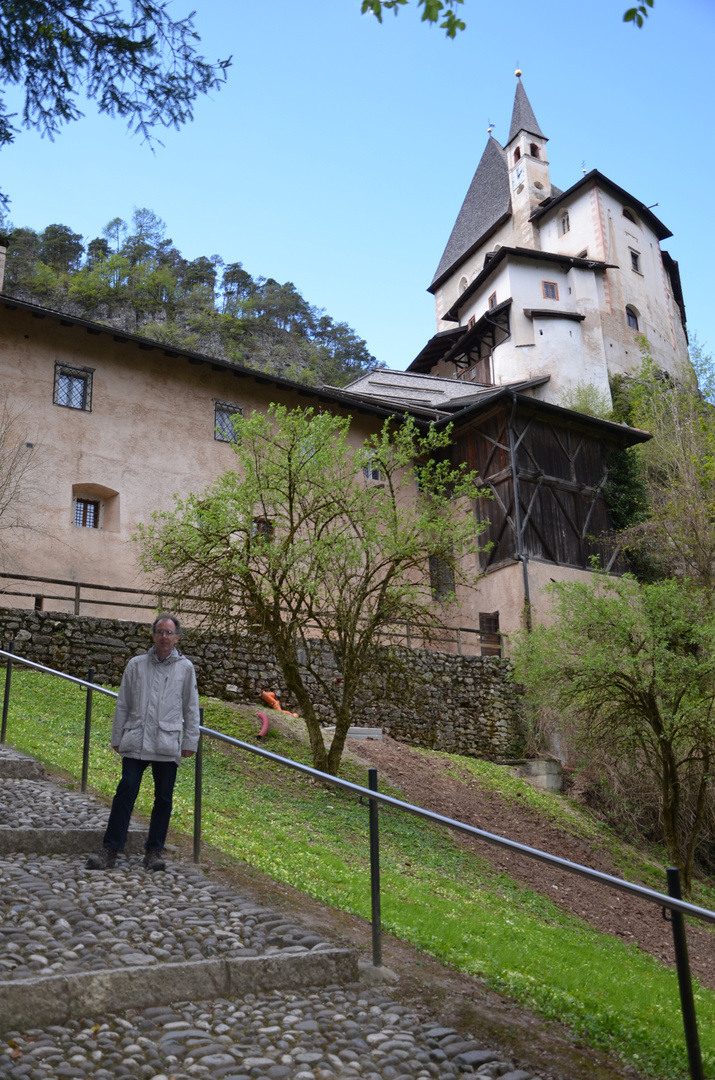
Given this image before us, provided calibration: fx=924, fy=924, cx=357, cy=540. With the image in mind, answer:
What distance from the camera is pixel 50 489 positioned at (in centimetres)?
2097

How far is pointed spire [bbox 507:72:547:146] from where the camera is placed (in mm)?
52312

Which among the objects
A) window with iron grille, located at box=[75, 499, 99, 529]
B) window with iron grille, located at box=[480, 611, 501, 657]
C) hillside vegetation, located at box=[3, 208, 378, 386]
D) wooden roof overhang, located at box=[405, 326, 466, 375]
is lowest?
window with iron grille, located at box=[480, 611, 501, 657]

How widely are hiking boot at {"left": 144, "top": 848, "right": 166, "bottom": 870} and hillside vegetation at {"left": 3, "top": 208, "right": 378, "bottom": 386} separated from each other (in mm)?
50314

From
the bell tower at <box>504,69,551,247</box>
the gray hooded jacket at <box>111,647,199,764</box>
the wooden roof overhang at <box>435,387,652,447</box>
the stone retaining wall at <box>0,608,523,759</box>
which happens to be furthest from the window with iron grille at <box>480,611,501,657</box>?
the bell tower at <box>504,69,551,247</box>

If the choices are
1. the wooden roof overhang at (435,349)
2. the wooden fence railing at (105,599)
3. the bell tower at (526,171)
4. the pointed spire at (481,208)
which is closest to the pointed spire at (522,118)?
the bell tower at (526,171)

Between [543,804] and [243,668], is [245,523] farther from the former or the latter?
[543,804]

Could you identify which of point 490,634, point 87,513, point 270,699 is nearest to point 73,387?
point 87,513

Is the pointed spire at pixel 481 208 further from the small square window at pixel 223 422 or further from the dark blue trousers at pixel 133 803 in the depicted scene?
the dark blue trousers at pixel 133 803

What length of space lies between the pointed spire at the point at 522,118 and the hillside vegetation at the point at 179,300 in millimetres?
18825

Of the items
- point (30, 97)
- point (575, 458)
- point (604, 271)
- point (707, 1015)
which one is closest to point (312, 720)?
point (707, 1015)

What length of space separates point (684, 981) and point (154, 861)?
336 cm

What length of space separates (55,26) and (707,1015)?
278 inches

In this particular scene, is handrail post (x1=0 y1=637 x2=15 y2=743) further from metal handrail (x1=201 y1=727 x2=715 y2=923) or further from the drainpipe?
the drainpipe

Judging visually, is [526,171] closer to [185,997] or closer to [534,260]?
[534,260]
